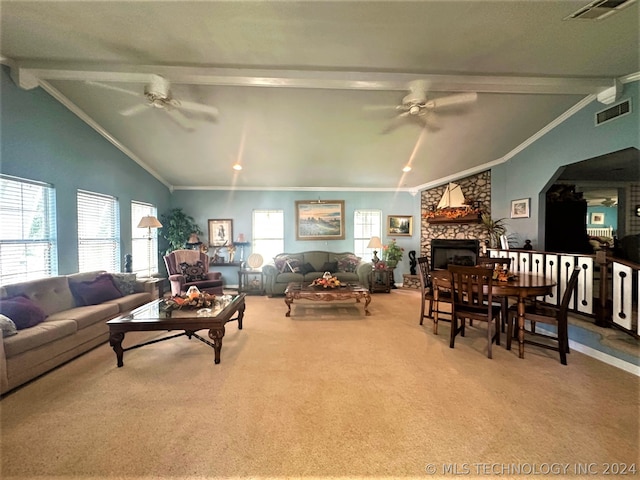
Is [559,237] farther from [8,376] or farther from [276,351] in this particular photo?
[8,376]

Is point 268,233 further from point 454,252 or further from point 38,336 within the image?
point 38,336

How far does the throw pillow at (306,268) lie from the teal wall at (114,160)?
2868mm

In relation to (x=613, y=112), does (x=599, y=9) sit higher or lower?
higher

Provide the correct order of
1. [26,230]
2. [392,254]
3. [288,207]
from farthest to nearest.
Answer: [288,207]
[392,254]
[26,230]

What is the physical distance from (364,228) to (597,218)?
22.0 ft

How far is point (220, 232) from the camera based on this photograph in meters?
6.85

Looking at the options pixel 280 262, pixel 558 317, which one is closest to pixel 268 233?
pixel 280 262

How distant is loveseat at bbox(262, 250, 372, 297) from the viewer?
5.80 meters

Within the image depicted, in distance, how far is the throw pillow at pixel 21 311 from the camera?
8.11ft

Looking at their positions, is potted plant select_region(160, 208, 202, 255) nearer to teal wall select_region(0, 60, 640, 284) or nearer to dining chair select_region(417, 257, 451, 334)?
teal wall select_region(0, 60, 640, 284)

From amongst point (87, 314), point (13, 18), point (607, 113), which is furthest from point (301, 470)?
point (607, 113)

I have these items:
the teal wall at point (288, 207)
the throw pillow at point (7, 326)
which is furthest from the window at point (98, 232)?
the teal wall at point (288, 207)

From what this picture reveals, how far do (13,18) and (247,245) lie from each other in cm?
508

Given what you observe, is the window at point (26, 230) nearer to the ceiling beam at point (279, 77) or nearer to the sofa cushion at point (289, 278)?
the ceiling beam at point (279, 77)
